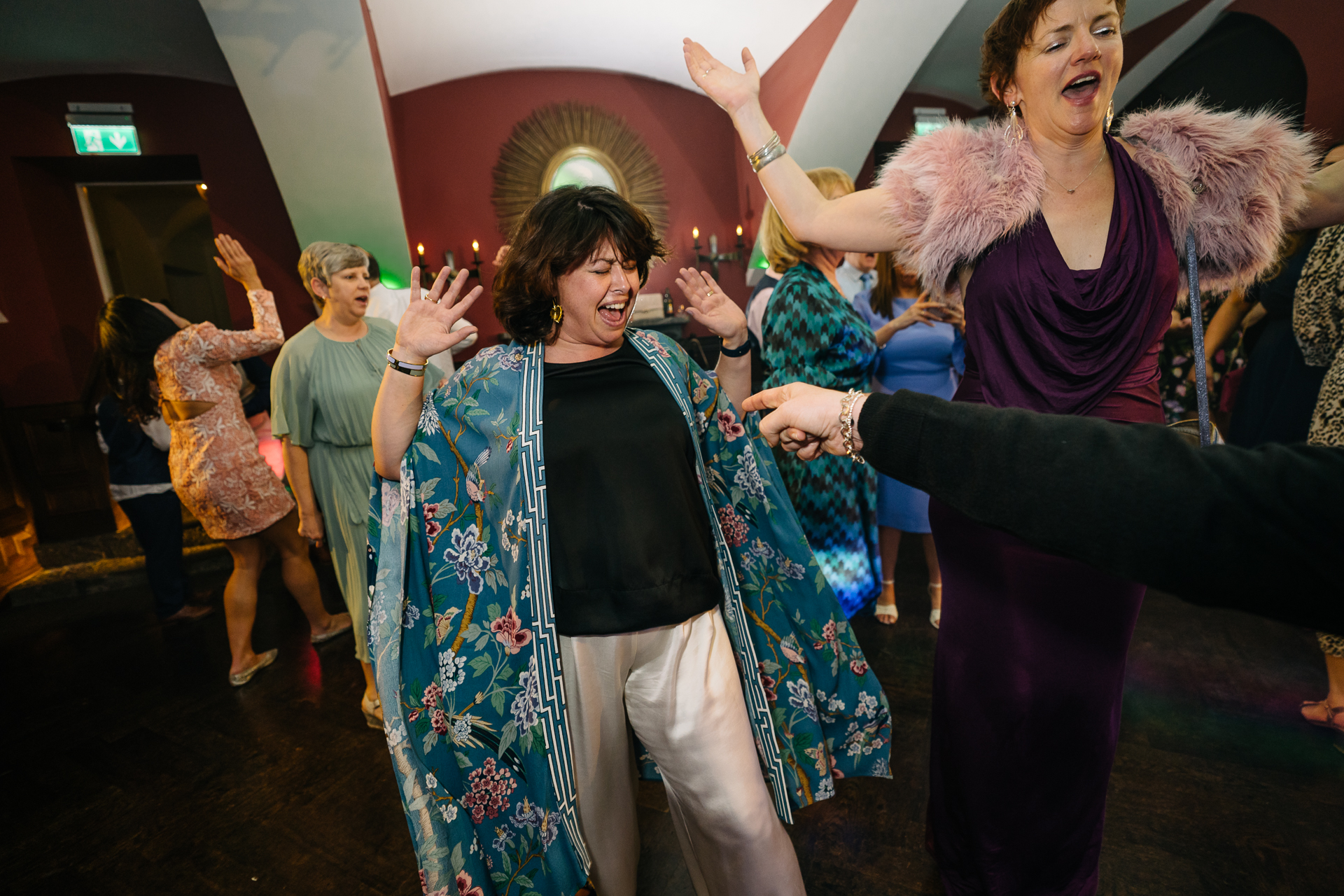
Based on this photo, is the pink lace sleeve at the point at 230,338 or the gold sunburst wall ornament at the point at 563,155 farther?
the gold sunburst wall ornament at the point at 563,155

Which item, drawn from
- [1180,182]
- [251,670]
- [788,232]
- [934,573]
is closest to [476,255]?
[251,670]

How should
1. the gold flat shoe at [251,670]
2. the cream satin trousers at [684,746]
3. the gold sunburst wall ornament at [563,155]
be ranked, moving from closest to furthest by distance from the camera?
the cream satin trousers at [684,746]
the gold flat shoe at [251,670]
the gold sunburst wall ornament at [563,155]

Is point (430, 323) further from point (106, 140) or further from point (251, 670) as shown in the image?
point (106, 140)

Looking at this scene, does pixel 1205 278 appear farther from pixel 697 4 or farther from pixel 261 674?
pixel 697 4

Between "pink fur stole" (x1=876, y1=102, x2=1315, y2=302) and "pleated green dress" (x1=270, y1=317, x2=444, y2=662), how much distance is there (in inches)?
74.6

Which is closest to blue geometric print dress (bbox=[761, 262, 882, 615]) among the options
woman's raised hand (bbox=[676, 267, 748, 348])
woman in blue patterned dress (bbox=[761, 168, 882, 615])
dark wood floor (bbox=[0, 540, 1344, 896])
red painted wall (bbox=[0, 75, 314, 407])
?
woman in blue patterned dress (bbox=[761, 168, 882, 615])

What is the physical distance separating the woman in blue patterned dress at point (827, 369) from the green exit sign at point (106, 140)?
513 cm

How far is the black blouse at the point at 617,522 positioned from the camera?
1.23m

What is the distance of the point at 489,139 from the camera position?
575 centimetres

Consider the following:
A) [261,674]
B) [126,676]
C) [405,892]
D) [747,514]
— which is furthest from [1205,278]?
[126,676]

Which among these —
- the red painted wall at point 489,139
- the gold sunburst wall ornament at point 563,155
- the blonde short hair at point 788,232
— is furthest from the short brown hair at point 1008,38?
the gold sunburst wall ornament at point 563,155

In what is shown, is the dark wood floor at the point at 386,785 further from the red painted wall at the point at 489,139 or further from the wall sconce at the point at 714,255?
the wall sconce at the point at 714,255

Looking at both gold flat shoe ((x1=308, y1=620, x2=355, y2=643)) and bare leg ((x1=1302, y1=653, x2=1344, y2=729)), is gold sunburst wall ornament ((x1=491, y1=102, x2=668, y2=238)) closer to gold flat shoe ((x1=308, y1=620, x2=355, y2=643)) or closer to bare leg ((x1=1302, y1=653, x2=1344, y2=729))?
gold flat shoe ((x1=308, y1=620, x2=355, y2=643))

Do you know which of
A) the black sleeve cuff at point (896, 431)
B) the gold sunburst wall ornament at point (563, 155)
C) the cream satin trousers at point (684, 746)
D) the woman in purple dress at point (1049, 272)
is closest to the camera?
the black sleeve cuff at point (896, 431)
